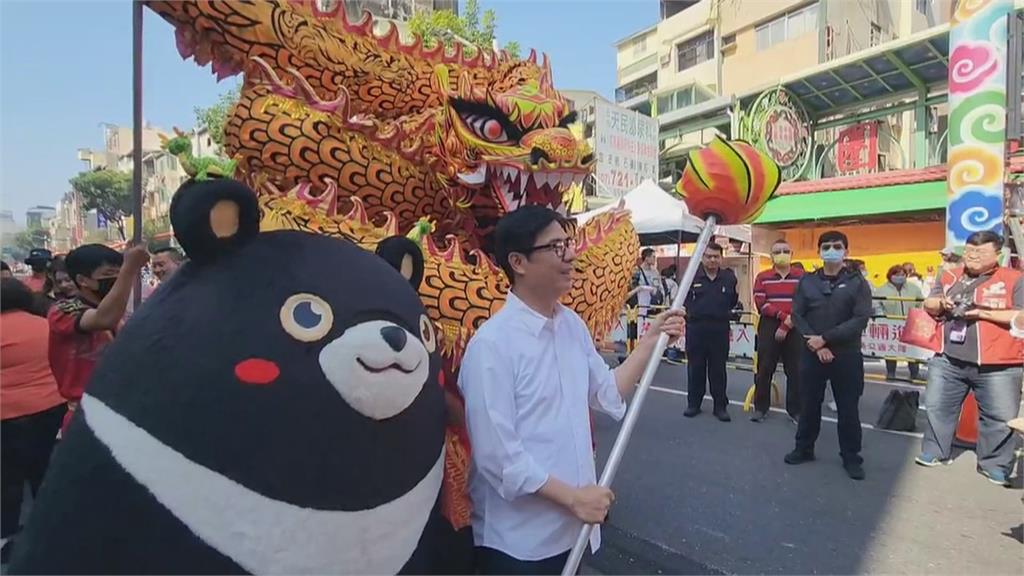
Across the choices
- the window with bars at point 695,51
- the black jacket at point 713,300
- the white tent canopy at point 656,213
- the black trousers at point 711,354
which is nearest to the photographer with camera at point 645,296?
the white tent canopy at point 656,213

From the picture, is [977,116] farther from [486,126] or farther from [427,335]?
[427,335]

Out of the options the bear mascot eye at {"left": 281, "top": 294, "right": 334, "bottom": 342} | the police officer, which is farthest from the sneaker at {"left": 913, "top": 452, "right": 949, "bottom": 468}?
the bear mascot eye at {"left": 281, "top": 294, "right": 334, "bottom": 342}

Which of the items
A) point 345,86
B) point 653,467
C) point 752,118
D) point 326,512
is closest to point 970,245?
point 653,467

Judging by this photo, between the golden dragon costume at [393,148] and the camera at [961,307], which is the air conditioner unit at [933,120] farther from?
the golden dragon costume at [393,148]

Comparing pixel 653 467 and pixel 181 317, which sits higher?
pixel 181 317

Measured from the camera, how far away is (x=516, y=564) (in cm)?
171

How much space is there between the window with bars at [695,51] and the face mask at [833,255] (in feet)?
77.1

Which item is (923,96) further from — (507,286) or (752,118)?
(507,286)

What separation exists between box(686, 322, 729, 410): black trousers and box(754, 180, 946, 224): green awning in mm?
7614

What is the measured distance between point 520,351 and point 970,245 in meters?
4.26

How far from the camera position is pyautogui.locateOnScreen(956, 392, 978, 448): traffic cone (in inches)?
210

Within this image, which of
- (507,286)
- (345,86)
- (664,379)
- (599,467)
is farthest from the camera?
(664,379)

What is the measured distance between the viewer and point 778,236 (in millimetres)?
17156

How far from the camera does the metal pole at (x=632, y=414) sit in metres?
1.70
